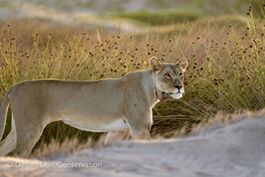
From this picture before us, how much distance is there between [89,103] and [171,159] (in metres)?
5.10

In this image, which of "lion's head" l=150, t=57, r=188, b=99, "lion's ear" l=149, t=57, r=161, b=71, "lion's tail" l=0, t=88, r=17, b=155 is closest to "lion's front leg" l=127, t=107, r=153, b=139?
"lion's head" l=150, t=57, r=188, b=99

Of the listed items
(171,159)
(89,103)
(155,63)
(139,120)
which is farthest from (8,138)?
(171,159)

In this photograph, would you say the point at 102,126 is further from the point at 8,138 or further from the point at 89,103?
the point at 8,138

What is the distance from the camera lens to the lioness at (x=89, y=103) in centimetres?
607

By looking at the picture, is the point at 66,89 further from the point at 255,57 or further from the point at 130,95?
the point at 255,57

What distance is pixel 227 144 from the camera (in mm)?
1347

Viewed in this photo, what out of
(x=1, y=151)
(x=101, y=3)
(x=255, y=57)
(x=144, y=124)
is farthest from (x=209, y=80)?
(x=101, y=3)

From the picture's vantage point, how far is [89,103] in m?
6.33

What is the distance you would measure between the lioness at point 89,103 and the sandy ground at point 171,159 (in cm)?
454

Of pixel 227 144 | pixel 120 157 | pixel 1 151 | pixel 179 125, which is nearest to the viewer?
pixel 120 157

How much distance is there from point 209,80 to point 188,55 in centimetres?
148

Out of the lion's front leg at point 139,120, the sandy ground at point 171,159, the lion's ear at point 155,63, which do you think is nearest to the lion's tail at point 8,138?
the lion's front leg at point 139,120

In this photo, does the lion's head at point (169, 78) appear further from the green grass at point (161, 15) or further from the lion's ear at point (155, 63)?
the green grass at point (161, 15)

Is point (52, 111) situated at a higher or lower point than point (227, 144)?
lower
